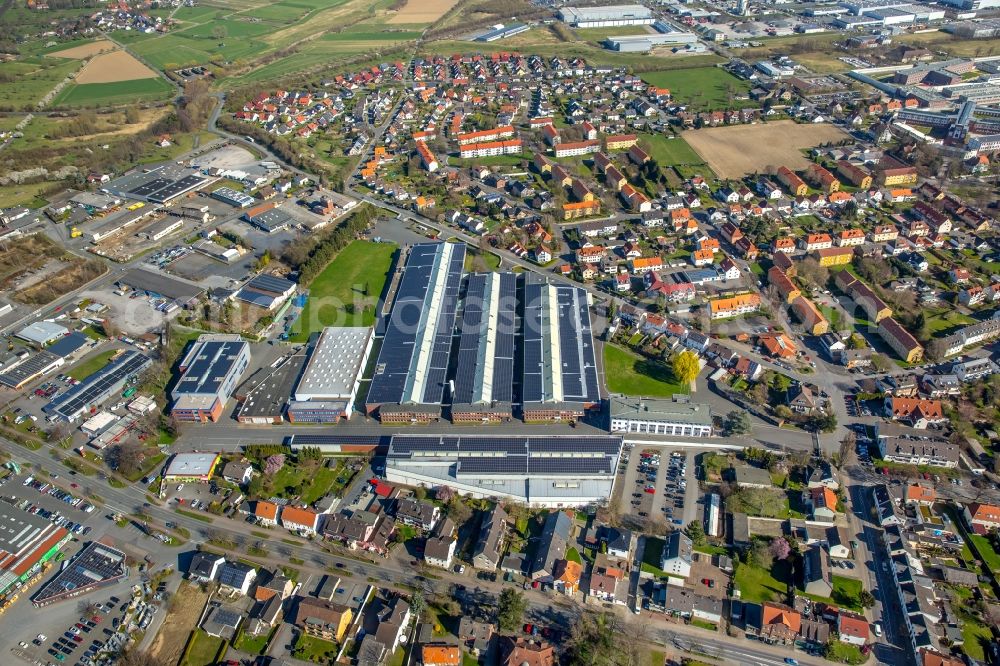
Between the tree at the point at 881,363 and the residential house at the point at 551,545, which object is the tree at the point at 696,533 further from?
the tree at the point at 881,363

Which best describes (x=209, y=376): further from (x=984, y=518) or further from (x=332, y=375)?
(x=984, y=518)

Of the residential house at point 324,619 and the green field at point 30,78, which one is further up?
the green field at point 30,78

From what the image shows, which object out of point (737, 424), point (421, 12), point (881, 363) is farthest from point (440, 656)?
point (421, 12)

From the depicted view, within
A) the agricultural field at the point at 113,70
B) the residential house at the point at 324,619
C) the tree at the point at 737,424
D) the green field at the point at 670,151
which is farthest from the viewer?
the agricultural field at the point at 113,70

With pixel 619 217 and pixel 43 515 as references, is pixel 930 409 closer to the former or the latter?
pixel 619 217

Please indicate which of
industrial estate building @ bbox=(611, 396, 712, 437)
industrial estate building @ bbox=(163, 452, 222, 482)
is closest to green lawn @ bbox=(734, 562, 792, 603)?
industrial estate building @ bbox=(611, 396, 712, 437)

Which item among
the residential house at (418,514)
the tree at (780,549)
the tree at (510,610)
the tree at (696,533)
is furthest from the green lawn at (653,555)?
the residential house at (418,514)

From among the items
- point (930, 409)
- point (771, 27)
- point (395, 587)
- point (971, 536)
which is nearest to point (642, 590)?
point (395, 587)
